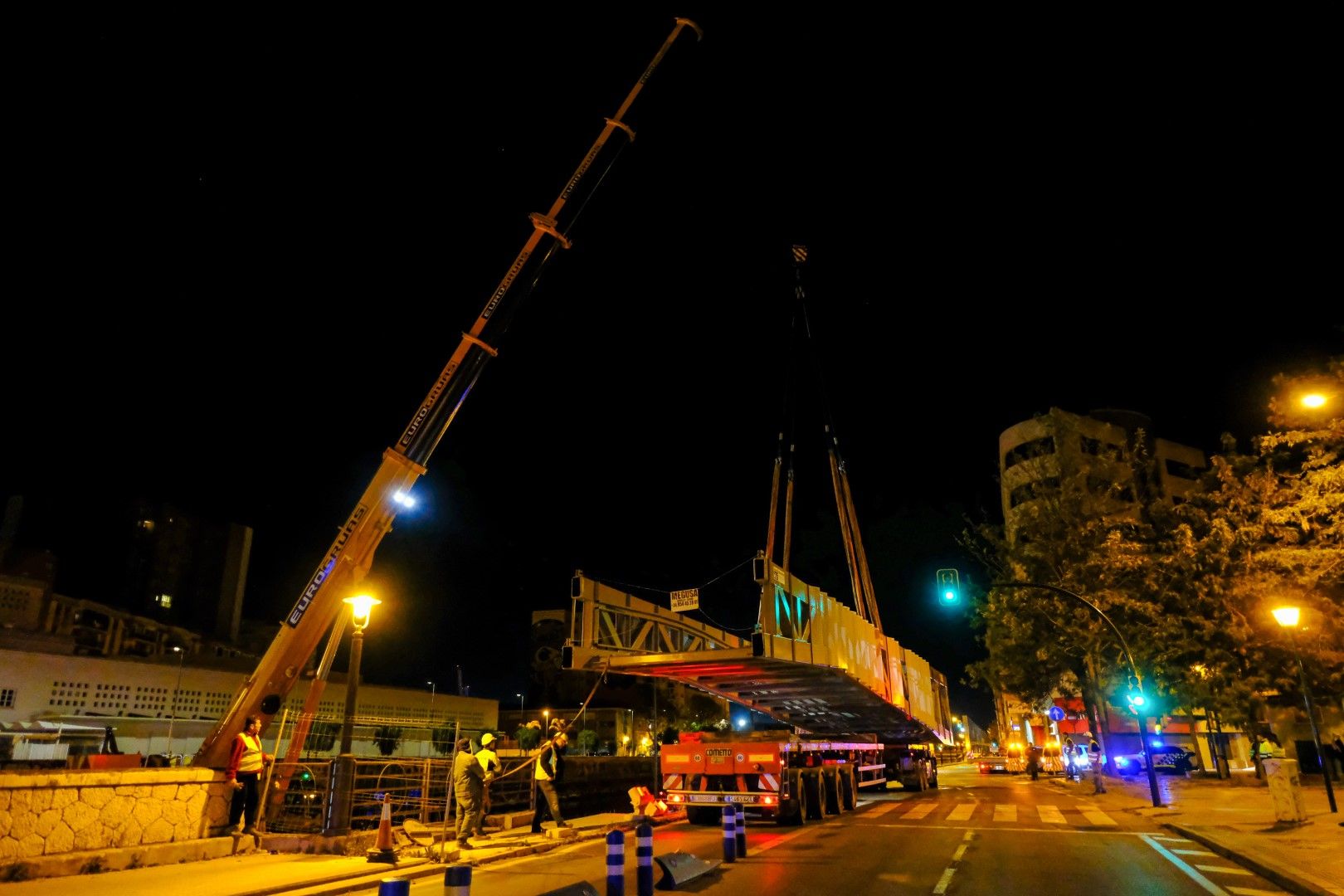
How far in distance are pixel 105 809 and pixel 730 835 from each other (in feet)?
25.9

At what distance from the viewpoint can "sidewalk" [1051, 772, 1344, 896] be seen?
9.45 meters

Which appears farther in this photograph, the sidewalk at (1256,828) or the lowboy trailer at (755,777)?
the lowboy trailer at (755,777)

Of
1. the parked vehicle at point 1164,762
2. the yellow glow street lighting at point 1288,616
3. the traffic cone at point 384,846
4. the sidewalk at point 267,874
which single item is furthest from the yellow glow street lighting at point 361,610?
the parked vehicle at point 1164,762

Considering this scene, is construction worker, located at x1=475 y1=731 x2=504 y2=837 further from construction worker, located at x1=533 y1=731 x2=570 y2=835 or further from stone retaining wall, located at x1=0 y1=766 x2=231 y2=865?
stone retaining wall, located at x1=0 y1=766 x2=231 y2=865

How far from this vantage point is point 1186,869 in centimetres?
1054

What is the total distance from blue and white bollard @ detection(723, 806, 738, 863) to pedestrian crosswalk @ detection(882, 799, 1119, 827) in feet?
25.7

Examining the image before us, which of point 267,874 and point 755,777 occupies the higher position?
point 755,777

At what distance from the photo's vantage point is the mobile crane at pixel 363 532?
1380cm

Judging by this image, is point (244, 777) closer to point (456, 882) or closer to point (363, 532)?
point (363, 532)

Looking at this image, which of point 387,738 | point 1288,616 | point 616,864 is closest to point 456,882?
point 616,864

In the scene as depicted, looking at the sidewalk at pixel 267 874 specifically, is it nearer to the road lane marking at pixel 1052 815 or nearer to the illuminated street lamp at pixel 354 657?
the illuminated street lamp at pixel 354 657

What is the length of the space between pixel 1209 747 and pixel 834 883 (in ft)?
133

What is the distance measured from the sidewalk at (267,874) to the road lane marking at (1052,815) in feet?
32.9

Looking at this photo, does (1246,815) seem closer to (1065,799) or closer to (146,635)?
(1065,799)
